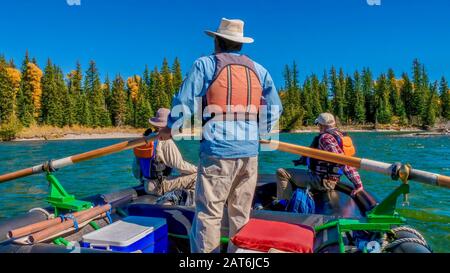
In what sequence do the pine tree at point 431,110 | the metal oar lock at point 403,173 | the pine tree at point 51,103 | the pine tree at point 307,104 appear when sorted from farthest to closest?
the pine tree at point 307,104
the pine tree at point 431,110
the pine tree at point 51,103
the metal oar lock at point 403,173

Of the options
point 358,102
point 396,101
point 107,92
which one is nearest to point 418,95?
point 396,101

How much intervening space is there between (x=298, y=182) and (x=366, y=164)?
2.09 meters

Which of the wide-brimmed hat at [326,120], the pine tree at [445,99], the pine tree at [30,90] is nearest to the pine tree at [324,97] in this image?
the pine tree at [445,99]

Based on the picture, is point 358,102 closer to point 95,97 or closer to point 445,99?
point 445,99

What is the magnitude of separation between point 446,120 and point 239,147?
79865 millimetres

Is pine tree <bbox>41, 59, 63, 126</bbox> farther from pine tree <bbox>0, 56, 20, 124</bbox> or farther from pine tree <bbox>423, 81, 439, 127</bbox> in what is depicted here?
pine tree <bbox>423, 81, 439, 127</bbox>

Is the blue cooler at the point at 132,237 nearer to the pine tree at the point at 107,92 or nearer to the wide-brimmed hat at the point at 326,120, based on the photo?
the wide-brimmed hat at the point at 326,120

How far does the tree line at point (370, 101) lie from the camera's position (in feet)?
231

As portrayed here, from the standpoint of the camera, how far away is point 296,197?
4332 millimetres

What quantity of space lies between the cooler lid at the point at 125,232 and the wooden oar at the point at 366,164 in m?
1.30

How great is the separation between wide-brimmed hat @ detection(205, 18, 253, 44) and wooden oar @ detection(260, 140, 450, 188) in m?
1.16

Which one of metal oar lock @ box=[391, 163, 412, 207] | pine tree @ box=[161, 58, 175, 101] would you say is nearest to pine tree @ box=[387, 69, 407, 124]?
pine tree @ box=[161, 58, 175, 101]
